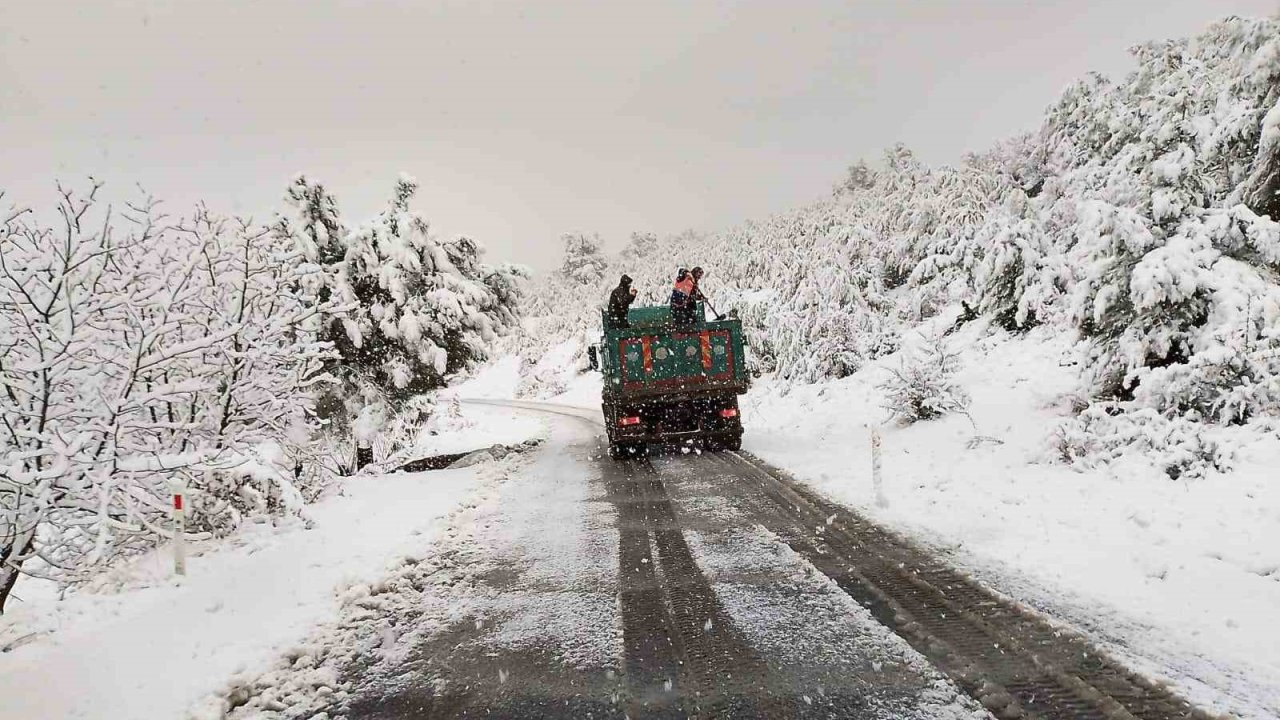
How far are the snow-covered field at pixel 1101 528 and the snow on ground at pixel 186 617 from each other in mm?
5503

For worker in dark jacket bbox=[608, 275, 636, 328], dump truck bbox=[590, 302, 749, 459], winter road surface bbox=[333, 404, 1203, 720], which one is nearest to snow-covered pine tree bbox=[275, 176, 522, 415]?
worker in dark jacket bbox=[608, 275, 636, 328]

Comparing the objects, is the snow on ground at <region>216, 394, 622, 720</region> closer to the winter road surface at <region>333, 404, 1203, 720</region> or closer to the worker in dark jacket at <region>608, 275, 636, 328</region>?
the winter road surface at <region>333, 404, 1203, 720</region>

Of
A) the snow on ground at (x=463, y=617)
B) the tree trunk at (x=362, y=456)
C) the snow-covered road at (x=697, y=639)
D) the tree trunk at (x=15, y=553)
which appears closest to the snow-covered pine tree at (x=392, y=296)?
A: the tree trunk at (x=362, y=456)

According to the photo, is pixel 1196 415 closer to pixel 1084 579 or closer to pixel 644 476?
pixel 1084 579

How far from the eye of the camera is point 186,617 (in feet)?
17.1

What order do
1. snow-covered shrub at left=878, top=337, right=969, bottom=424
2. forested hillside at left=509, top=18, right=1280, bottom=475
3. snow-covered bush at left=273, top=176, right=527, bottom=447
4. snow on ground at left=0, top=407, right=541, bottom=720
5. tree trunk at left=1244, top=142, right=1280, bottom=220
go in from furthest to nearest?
snow-covered bush at left=273, top=176, right=527, bottom=447, snow-covered shrub at left=878, top=337, right=969, bottom=424, tree trunk at left=1244, top=142, right=1280, bottom=220, forested hillside at left=509, top=18, right=1280, bottom=475, snow on ground at left=0, top=407, right=541, bottom=720

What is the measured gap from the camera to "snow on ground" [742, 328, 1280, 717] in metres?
4.14

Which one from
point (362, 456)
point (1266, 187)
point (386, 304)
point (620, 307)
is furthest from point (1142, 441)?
point (362, 456)

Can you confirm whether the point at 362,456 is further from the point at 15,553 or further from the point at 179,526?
the point at 15,553

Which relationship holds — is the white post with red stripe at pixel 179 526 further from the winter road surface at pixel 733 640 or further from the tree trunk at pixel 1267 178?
the tree trunk at pixel 1267 178

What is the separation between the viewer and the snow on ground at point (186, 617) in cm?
406

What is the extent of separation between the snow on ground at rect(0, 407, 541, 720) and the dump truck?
523 cm

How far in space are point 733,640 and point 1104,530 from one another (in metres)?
4.22

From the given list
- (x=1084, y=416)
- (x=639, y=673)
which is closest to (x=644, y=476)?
(x=1084, y=416)
